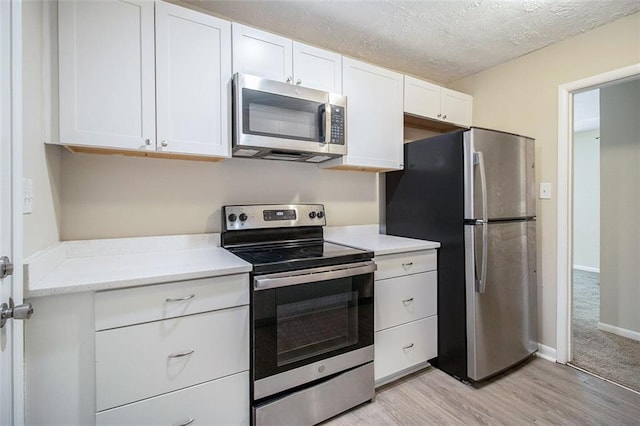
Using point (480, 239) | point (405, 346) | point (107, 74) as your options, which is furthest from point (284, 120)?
point (405, 346)

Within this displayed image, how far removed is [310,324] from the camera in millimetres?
1596

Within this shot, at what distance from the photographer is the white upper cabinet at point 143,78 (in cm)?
136

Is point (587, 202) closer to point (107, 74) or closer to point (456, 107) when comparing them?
point (456, 107)

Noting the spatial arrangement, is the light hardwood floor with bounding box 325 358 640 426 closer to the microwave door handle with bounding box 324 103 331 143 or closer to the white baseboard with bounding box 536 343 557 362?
the white baseboard with bounding box 536 343 557 362

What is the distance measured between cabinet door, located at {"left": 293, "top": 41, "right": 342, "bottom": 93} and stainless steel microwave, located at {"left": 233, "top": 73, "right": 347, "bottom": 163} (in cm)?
11

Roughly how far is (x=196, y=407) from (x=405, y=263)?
4.65 ft

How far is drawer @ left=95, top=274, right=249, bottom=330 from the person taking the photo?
1.18 metres

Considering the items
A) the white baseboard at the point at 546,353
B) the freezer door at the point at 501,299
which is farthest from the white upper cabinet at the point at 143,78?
the white baseboard at the point at 546,353

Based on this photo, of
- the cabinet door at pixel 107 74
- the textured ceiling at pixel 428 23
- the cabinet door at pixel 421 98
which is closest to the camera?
the cabinet door at pixel 107 74

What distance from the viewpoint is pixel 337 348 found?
1.68 m

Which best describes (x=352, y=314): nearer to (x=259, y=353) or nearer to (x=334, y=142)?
(x=259, y=353)

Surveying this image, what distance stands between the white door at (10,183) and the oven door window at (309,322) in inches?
32.4

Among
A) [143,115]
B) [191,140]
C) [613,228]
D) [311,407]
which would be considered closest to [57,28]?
[143,115]

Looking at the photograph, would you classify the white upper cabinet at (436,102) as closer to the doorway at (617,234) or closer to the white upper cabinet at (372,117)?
the white upper cabinet at (372,117)
